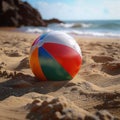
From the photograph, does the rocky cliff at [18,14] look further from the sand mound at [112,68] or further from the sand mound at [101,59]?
the sand mound at [112,68]

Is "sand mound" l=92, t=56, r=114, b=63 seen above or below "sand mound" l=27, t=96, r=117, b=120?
below

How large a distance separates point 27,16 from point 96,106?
26.0 metres

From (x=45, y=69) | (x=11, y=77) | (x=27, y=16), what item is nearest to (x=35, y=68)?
(x=45, y=69)

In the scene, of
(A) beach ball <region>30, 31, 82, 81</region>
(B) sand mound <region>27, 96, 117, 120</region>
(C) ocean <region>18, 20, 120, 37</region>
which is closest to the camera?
(B) sand mound <region>27, 96, 117, 120</region>

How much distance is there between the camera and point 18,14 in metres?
26.9

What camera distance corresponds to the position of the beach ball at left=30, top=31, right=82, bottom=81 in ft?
10.6

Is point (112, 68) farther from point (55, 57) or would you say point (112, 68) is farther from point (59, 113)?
point (59, 113)

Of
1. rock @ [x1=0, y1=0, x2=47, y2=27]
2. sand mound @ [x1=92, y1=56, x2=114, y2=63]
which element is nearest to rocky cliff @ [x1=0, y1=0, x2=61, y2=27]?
rock @ [x1=0, y1=0, x2=47, y2=27]

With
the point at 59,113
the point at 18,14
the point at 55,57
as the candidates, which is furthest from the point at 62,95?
the point at 18,14

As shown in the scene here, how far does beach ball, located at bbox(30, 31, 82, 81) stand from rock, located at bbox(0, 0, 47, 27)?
21680 millimetres

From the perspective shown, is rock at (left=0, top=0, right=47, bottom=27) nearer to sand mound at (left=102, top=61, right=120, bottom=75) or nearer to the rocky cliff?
the rocky cliff

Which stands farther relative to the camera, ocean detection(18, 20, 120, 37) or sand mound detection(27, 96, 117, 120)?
ocean detection(18, 20, 120, 37)

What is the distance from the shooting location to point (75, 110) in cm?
212

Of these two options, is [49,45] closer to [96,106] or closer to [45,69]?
[45,69]
